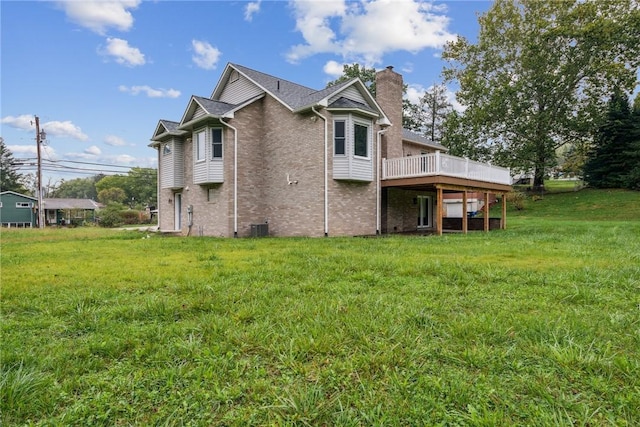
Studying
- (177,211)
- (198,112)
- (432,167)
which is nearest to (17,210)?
(177,211)

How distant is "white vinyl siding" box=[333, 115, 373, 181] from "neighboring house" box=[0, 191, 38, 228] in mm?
42465

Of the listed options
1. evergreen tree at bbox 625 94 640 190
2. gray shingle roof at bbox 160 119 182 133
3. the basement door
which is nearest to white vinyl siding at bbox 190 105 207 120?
gray shingle roof at bbox 160 119 182 133

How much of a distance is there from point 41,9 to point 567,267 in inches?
510

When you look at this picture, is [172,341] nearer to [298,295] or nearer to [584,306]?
[298,295]

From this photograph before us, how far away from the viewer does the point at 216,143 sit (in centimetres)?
1410

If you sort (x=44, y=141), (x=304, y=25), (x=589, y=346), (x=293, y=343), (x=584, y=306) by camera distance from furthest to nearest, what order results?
(x=44, y=141)
(x=304, y=25)
(x=584, y=306)
(x=293, y=343)
(x=589, y=346)

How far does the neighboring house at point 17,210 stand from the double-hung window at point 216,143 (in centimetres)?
3773

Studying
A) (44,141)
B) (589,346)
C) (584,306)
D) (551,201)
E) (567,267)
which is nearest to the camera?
(589,346)

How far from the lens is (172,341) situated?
296 cm

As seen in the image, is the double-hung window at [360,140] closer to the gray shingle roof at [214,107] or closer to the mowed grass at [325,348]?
the gray shingle roof at [214,107]

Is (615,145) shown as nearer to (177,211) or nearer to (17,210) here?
(177,211)

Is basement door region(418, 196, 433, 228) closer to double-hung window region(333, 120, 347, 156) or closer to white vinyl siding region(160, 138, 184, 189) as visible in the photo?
double-hung window region(333, 120, 347, 156)

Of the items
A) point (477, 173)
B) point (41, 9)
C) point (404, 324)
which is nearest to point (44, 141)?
point (41, 9)

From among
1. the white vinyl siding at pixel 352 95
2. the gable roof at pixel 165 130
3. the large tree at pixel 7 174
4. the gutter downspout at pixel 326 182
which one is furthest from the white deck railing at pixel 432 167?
the large tree at pixel 7 174
